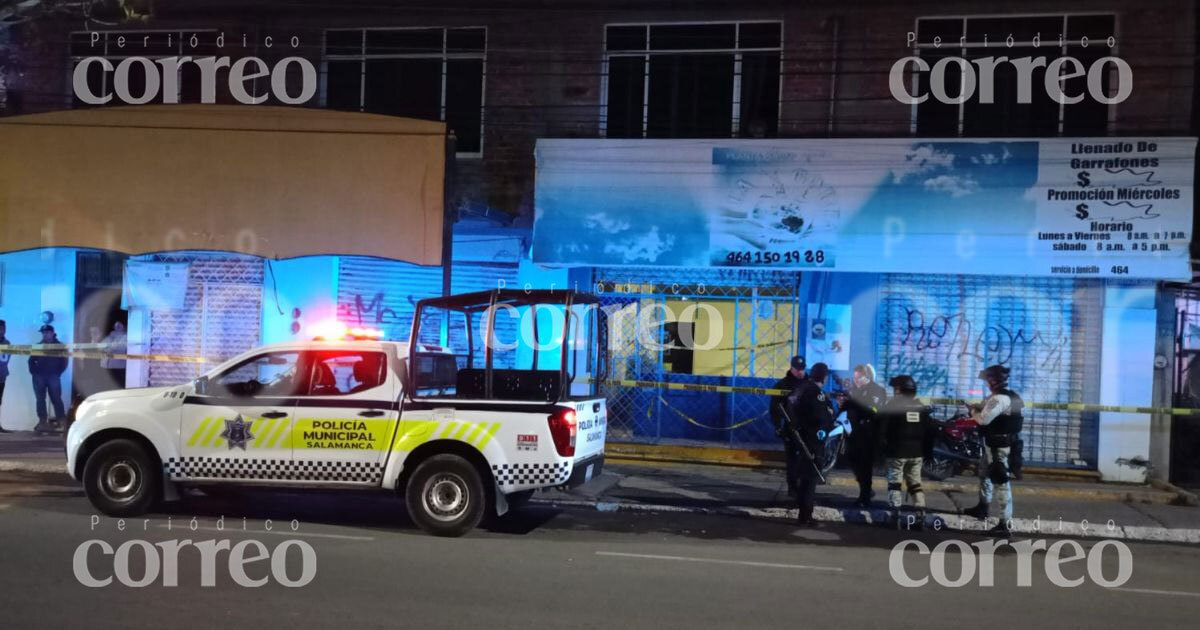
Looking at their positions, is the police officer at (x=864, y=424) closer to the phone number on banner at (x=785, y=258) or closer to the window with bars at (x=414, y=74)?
the phone number on banner at (x=785, y=258)

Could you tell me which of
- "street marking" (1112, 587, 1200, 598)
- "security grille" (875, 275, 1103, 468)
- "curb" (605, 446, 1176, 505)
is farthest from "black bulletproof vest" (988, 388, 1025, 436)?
"security grille" (875, 275, 1103, 468)

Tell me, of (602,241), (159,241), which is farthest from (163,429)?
(602,241)

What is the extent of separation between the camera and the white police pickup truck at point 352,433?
8.77m

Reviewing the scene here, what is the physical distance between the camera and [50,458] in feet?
42.4

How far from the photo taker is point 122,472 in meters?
9.31

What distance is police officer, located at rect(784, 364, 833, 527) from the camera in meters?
10.1

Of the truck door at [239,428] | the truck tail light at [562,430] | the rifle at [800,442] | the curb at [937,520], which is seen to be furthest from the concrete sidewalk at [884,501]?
the truck door at [239,428]

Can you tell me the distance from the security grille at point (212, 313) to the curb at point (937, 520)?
712 centimetres

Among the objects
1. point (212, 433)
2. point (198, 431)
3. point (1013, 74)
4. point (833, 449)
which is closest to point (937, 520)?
point (833, 449)

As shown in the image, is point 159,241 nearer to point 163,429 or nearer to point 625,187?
point 163,429

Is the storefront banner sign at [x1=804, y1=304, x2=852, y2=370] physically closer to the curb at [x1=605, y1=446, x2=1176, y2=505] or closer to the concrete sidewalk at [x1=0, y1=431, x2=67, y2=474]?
the curb at [x1=605, y1=446, x2=1176, y2=505]

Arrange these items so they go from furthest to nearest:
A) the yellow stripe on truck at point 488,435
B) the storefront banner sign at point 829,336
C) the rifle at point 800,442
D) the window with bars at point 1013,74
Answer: the storefront banner sign at point 829,336 → the window with bars at point 1013,74 → the rifle at point 800,442 → the yellow stripe on truck at point 488,435

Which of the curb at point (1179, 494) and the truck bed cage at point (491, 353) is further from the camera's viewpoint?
the curb at point (1179, 494)

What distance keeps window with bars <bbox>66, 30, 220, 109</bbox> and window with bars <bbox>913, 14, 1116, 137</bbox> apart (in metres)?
10.7
